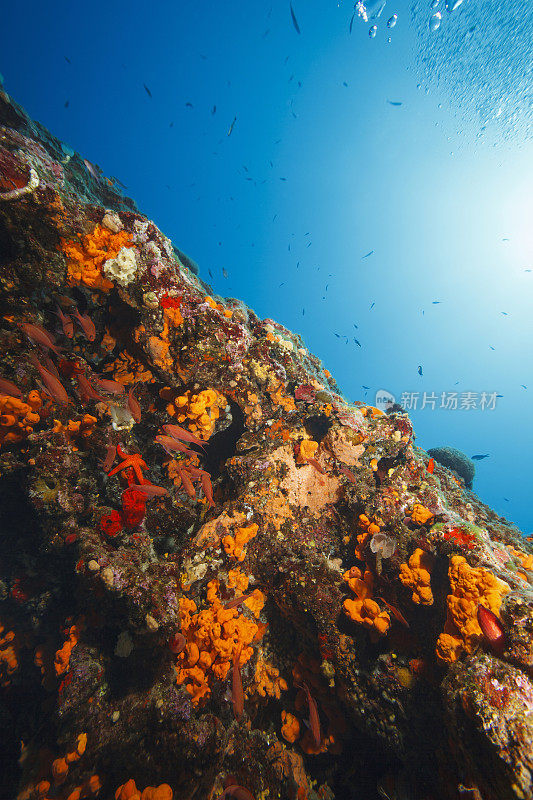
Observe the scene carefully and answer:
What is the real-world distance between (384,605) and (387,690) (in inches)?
32.6

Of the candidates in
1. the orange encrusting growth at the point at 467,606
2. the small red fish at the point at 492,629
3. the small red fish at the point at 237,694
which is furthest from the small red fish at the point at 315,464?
the small red fish at the point at 237,694

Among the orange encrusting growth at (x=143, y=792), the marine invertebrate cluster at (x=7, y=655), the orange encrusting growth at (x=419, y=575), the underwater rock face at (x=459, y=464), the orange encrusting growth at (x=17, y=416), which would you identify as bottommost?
the marine invertebrate cluster at (x=7, y=655)

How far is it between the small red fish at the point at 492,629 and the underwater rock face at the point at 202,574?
23mm

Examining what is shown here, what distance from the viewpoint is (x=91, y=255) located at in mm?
4555

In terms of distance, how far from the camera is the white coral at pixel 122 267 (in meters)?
4.63

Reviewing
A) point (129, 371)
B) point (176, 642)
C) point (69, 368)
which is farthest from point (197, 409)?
point (176, 642)

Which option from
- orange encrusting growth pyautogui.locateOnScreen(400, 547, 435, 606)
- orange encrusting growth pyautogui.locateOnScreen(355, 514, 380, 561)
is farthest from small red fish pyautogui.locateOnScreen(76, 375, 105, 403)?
orange encrusting growth pyautogui.locateOnScreen(400, 547, 435, 606)

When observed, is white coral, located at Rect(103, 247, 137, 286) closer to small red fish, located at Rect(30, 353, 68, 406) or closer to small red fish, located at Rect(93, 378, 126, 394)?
small red fish, located at Rect(93, 378, 126, 394)

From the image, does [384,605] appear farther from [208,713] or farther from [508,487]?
[508,487]

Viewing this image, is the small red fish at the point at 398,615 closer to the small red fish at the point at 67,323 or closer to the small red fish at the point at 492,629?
the small red fish at the point at 492,629

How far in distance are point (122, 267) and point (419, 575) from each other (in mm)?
5972

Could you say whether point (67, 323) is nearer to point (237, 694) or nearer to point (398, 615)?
point (237, 694)

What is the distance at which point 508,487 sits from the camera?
Result: 4579 inches

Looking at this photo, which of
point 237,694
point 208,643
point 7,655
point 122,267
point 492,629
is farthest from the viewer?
point 7,655
